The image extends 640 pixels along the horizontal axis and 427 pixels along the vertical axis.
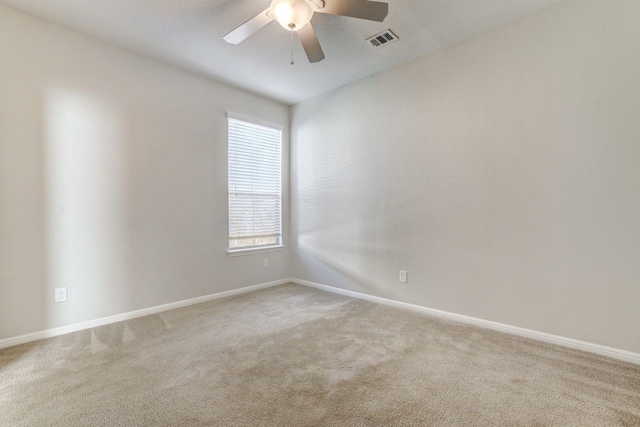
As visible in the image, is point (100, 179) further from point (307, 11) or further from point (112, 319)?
point (307, 11)

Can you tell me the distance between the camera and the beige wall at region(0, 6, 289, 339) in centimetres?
240

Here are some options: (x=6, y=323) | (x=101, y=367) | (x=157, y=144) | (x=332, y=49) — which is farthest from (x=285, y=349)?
(x=332, y=49)

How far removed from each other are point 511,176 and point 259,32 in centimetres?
254

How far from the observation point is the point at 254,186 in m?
4.08

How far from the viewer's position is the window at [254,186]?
3855mm

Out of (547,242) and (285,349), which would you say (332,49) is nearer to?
(547,242)

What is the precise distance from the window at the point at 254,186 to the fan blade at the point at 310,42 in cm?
179

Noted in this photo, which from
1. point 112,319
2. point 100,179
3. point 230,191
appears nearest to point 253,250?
point 230,191

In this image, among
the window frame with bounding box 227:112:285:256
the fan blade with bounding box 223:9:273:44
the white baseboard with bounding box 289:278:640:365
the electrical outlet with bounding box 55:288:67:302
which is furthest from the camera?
the window frame with bounding box 227:112:285:256

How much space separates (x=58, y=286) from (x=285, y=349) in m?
2.06

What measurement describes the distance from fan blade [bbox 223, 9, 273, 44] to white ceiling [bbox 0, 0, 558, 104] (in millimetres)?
321

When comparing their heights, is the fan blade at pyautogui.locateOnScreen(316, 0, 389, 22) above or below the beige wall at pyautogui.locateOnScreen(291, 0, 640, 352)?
above

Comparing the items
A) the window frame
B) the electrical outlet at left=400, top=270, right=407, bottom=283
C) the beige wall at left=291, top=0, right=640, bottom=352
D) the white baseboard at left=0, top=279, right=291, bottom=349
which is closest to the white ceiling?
the beige wall at left=291, top=0, right=640, bottom=352

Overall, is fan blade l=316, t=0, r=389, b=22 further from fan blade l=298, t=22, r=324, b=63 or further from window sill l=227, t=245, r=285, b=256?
window sill l=227, t=245, r=285, b=256
